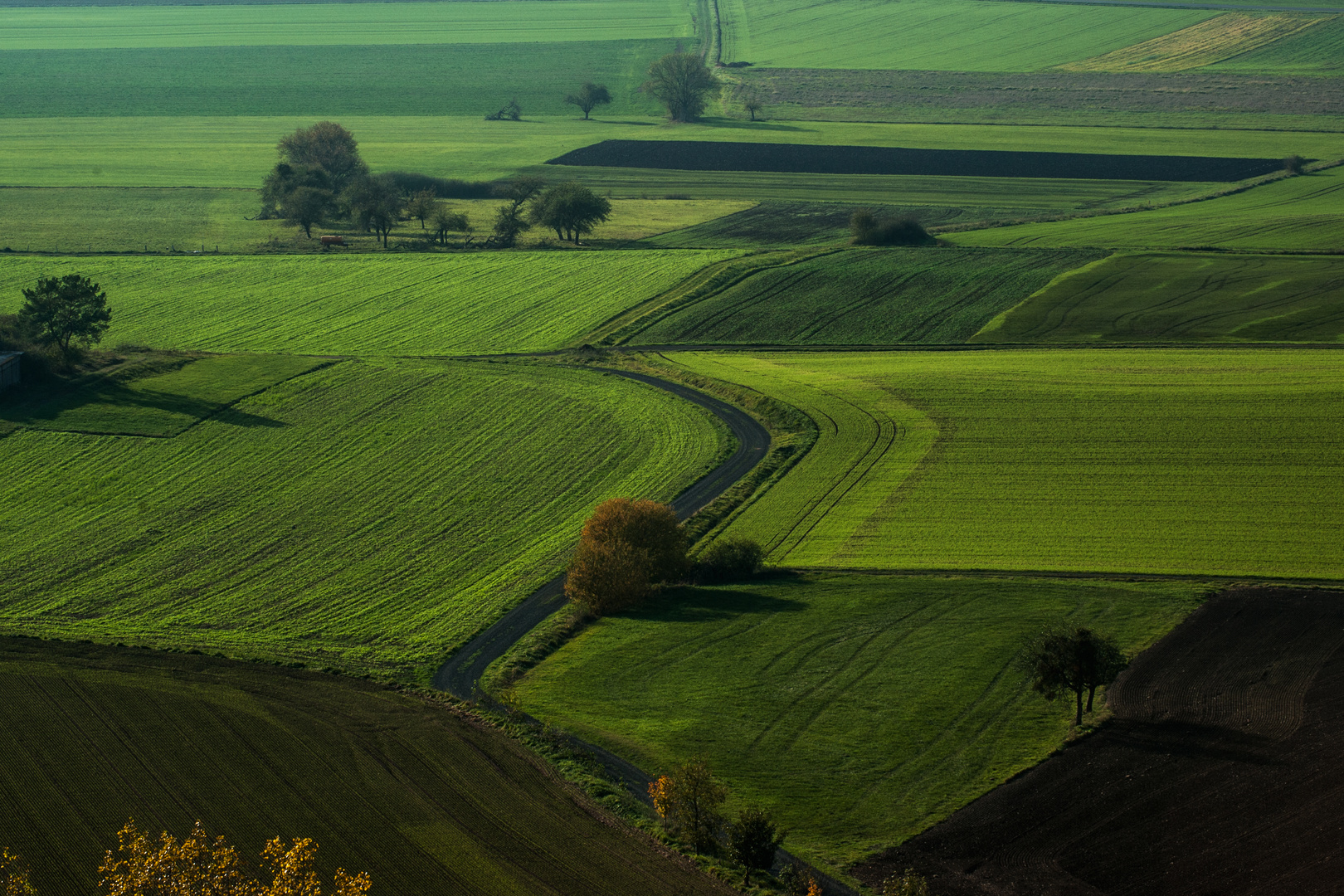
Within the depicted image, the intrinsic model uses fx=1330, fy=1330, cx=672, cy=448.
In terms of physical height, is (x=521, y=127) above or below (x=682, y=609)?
above

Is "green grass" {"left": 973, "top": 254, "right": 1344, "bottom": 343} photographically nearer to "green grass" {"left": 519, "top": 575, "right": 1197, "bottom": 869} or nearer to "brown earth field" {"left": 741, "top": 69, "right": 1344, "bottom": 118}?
"green grass" {"left": 519, "top": 575, "right": 1197, "bottom": 869}

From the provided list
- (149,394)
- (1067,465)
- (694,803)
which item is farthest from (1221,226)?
(694,803)

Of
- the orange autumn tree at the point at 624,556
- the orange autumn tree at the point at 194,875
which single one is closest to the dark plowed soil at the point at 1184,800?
the orange autumn tree at the point at 194,875

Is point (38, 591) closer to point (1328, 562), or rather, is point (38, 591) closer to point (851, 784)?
point (851, 784)

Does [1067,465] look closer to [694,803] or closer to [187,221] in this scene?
[694,803]

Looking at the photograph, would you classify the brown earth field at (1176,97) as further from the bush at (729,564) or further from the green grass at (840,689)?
the green grass at (840,689)

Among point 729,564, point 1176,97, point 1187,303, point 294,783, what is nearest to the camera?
point 294,783

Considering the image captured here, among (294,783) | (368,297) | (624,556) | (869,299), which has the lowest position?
(294,783)

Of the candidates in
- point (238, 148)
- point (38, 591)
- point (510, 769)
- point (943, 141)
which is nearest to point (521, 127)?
point (238, 148)
